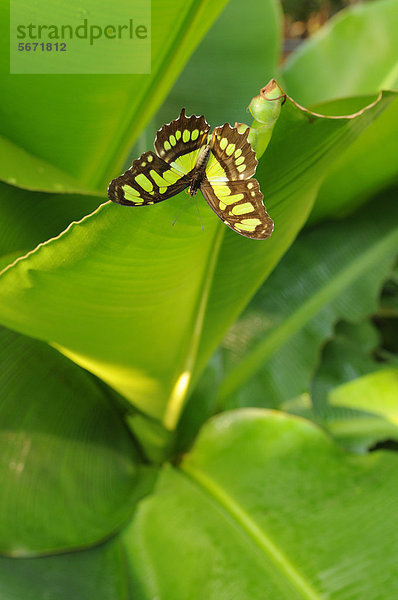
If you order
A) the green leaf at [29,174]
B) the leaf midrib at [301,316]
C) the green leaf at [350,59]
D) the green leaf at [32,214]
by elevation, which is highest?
the green leaf at [350,59]

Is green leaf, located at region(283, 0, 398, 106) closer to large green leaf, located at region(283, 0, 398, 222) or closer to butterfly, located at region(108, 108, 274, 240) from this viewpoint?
large green leaf, located at region(283, 0, 398, 222)

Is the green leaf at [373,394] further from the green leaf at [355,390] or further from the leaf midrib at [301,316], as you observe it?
the leaf midrib at [301,316]

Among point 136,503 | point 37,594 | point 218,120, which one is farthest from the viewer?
point 218,120

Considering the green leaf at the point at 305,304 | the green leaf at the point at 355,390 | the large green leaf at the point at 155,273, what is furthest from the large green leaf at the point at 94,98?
the green leaf at the point at 355,390

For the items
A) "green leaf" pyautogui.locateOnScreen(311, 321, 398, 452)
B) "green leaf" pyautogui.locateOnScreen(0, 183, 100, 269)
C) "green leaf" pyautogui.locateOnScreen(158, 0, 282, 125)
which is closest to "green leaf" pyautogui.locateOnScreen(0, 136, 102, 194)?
"green leaf" pyautogui.locateOnScreen(0, 183, 100, 269)

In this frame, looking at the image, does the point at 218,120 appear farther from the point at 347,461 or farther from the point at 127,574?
the point at 127,574

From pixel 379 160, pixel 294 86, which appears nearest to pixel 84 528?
pixel 379 160
